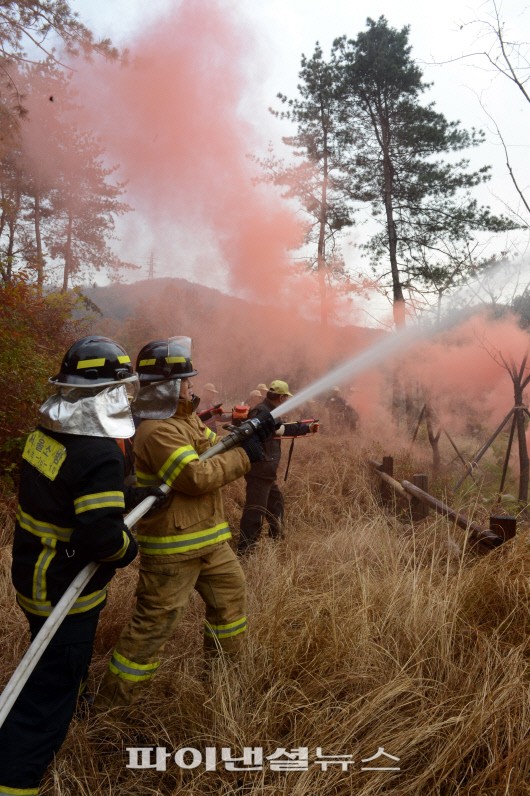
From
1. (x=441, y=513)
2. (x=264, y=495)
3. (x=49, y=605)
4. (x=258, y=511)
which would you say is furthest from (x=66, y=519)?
(x=264, y=495)

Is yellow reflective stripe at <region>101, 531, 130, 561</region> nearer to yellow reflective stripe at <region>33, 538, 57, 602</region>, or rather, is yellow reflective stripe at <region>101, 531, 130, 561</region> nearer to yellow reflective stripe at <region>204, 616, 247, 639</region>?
yellow reflective stripe at <region>33, 538, 57, 602</region>

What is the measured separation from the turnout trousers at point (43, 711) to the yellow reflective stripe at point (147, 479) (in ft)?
2.51

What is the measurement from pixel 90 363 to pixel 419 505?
156 inches

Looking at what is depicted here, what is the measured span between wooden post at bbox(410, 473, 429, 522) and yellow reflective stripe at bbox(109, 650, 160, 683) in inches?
132

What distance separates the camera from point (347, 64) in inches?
549

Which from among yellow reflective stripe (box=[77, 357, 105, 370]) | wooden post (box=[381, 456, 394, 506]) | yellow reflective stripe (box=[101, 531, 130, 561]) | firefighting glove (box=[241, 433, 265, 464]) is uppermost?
yellow reflective stripe (box=[77, 357, 105, 370])

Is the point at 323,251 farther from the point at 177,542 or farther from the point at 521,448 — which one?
the point at 177,542

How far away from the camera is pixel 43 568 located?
2082 millimetres

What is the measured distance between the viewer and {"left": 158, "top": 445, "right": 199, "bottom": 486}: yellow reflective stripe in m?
2.56

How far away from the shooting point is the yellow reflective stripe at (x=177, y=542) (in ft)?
8.55

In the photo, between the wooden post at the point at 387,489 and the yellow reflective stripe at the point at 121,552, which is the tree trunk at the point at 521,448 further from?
the yellow reflective stripe at the point at 121,552

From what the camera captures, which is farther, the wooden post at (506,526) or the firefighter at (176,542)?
the wooden post at (506,526)

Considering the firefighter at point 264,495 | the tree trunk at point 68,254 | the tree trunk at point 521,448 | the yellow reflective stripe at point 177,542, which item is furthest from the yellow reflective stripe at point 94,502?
the tree trunk at point 68,254

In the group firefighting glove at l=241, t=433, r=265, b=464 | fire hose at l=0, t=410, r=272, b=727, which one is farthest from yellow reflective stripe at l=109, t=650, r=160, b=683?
firefighting glove at l=241, t=433, r=265, b=464
